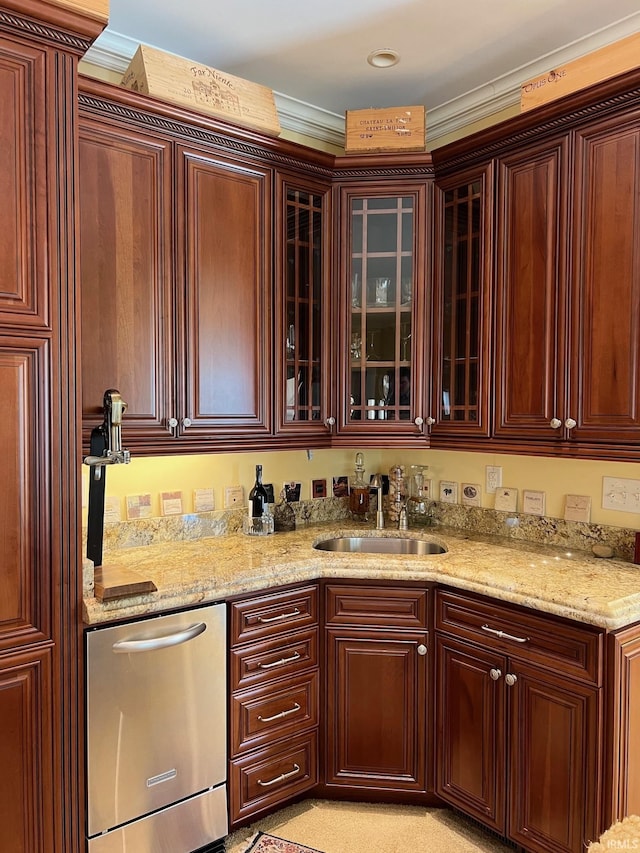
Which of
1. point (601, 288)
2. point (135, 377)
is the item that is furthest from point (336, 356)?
point (601, 288)

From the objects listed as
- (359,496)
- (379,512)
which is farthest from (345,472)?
(379,512)

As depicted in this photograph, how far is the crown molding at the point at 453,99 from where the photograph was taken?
95.6 inches

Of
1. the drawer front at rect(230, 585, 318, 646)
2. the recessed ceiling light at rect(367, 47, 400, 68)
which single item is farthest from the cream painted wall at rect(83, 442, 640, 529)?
the recessed ceiling light at rect(367, 47, 400, 68)

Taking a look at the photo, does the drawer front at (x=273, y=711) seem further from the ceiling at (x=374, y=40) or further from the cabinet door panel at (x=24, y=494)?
the ceiling at (x=374, y=40)

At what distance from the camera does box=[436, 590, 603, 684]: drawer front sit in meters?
1.86

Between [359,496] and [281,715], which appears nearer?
[281,715]

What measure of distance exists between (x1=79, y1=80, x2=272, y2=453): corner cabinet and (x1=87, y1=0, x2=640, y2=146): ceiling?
453 millimetres

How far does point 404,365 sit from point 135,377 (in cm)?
116

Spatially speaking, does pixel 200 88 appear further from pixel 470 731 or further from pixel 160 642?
pixel 470 731

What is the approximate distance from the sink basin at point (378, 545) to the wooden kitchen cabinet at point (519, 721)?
515mm

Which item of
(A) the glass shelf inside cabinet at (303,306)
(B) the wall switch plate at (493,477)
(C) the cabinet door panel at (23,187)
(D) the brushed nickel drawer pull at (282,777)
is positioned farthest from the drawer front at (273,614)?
(C) the cabinet door panel at (23,187)

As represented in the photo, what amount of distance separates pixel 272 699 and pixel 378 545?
90cm

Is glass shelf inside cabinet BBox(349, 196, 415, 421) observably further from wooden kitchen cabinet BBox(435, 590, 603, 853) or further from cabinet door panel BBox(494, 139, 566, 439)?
wooden kitchen cabinet BBox(435, 590, 603, 853)

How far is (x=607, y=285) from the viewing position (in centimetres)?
211
